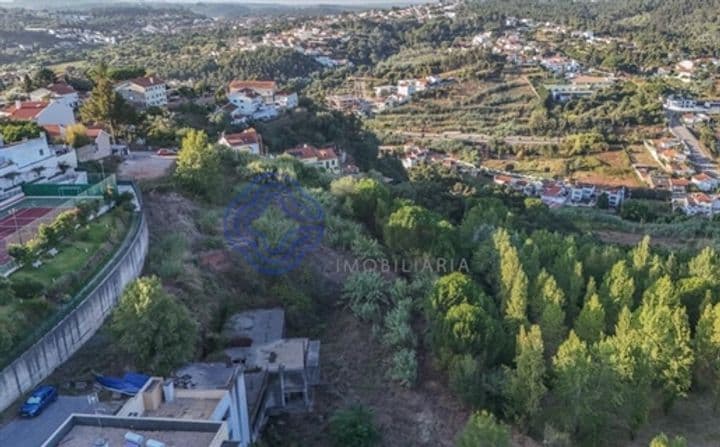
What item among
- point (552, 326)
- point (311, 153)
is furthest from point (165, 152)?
point (552, 326)

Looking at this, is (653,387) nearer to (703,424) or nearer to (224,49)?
(703,424)

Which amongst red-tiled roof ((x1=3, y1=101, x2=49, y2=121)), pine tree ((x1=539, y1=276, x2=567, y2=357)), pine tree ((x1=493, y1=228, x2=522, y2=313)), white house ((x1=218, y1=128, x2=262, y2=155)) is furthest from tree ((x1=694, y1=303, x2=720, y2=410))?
red-tiled roof ((x1=3, y1=101, x2=49, y2=121))

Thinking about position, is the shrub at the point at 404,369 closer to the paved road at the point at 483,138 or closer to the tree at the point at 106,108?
the tree at the point at 106,108

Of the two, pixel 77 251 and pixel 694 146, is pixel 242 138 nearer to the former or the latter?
pixel 77 251

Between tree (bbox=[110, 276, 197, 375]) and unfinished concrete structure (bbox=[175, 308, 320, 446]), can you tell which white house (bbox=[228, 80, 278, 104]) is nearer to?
unfinished concrete structure (bbox=[175, 308, 320, 446])

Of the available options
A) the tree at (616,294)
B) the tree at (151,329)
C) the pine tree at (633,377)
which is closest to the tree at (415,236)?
the tree at (616,294)
